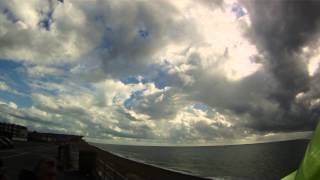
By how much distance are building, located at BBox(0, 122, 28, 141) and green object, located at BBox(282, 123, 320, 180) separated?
109 metres

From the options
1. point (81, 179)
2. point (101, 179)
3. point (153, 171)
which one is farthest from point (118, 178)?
point (81, 179)

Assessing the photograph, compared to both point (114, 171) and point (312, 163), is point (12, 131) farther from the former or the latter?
point (312, 163)

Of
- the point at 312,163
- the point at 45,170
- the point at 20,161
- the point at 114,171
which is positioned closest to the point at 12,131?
the point at 20,161

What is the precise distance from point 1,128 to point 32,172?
11346cm

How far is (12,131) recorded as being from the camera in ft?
378

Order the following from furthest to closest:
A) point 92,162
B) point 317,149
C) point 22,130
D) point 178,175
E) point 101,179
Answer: point 22,130 < point 92,162 < point 101,179 < point 178,175 < point 317,149

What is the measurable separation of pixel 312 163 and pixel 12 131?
121 m

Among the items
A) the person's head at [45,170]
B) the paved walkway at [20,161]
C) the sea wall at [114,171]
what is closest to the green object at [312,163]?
the person's head at [45,170]

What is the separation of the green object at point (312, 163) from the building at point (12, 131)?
10900 centimetres

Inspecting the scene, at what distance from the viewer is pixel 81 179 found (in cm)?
1828

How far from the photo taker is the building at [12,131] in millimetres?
108250

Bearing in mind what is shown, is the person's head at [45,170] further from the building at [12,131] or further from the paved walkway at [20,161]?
the building at [12,131]

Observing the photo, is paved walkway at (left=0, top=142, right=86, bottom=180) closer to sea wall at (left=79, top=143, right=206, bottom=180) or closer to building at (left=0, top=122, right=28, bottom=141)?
sea wall at (left=79, top=143, right=206, bottom=180)

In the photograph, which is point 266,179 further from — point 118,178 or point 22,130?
point 118,178
